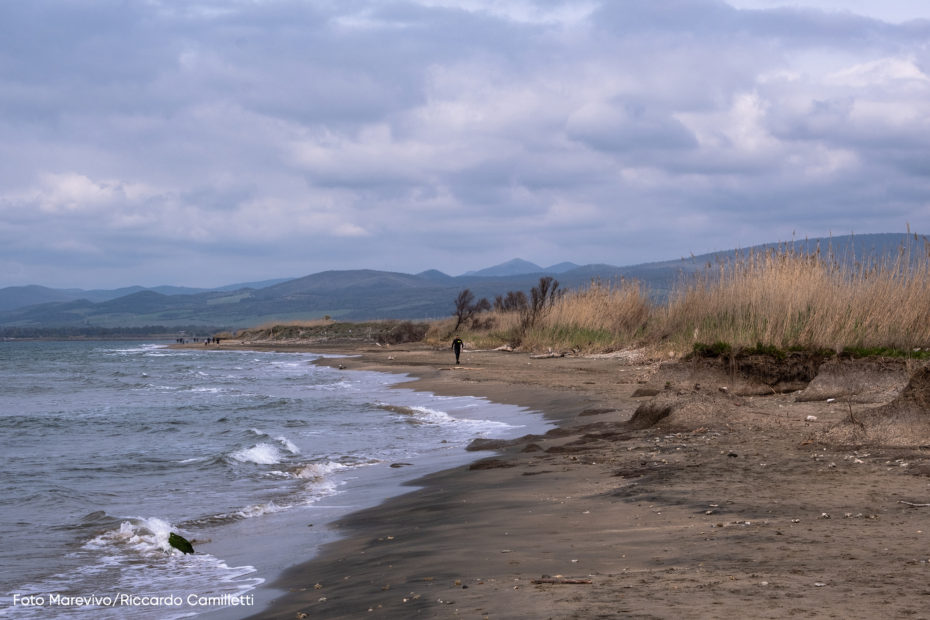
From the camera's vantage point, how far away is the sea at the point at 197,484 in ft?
22.4

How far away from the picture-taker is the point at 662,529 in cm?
597

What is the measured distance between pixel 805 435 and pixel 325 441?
9.14 metres

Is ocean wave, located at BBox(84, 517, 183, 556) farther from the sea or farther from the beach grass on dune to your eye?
the beach grass on dune

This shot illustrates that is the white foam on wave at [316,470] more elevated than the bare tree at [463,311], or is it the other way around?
the bare tree at [463,311]

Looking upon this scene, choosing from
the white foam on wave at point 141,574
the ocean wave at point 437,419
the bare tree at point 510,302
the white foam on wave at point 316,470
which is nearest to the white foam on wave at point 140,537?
the white foam on wave at point 141,574

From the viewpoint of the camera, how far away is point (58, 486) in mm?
11906

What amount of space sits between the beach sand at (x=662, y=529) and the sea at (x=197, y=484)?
2.42 feet

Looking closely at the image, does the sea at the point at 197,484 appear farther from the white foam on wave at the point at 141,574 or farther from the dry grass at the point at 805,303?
the dry grass at the point at 805,303

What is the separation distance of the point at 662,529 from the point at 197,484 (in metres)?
7.84

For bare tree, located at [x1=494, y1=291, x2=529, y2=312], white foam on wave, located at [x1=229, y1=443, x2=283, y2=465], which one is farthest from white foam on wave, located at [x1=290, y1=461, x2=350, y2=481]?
bare tree, located at [x1=494, y1=291, x2=529, y2=312]

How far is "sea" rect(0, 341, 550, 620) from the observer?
6824mm

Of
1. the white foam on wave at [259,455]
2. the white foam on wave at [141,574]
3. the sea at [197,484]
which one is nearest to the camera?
the white foam on wave at [141,574]

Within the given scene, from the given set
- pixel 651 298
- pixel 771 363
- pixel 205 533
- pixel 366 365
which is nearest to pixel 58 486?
pixel 205 533

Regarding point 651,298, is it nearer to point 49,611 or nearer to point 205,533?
point 205,533
